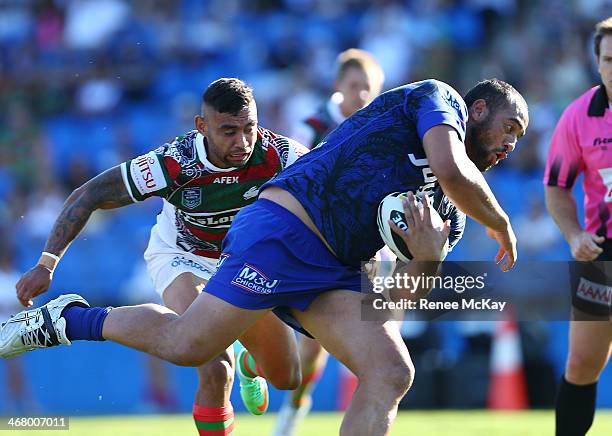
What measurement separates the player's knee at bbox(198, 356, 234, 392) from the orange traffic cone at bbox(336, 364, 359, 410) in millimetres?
5545

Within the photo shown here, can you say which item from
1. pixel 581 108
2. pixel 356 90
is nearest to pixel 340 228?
pixel 581 108

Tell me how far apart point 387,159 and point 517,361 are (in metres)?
6.77

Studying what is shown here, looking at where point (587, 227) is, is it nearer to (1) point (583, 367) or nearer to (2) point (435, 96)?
(1) point (583, 367)

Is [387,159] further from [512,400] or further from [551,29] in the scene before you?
[551,29]

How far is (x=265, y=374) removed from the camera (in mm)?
6738

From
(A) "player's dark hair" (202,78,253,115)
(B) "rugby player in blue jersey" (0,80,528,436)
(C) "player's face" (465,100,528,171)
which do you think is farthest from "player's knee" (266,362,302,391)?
(C) "player's face" (465,100,528,171)

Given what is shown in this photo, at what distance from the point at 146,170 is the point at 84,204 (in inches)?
15.8

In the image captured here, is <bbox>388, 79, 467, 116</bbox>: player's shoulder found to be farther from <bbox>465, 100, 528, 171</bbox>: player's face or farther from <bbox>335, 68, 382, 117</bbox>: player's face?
<bbox>335, 68, 382, 117</bbox>: player's face

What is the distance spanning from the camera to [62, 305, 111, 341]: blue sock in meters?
5.65

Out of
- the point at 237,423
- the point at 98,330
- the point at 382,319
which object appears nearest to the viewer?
the point at 382,319

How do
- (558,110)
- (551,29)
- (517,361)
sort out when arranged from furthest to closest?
1. (551,29)
2. (558,110)
3. (517,361)

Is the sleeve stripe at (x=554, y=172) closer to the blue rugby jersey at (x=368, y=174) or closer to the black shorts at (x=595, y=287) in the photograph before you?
the black shorts at (x=595, y=287)

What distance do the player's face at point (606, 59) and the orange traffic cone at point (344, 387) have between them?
5.95 meters

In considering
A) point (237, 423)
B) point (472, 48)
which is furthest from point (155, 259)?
point (472, 48)
